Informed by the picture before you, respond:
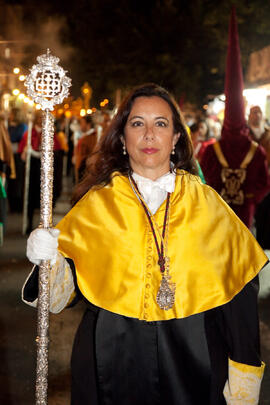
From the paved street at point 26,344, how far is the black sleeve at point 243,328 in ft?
6.03

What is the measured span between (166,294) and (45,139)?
0.81 metres

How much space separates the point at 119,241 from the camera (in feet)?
7.83

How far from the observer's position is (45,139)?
6.48ft

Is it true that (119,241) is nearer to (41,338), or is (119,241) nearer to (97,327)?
(97,327)

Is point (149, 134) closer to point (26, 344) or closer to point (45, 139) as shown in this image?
point (45, 139)

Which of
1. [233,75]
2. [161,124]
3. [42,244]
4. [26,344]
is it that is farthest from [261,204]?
[42,244]

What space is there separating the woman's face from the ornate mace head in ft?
1.95

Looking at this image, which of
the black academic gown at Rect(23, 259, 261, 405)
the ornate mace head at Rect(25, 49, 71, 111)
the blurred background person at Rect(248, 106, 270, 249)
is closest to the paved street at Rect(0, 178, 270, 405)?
the blurred background person at Rect(248, 106, 270, 249)

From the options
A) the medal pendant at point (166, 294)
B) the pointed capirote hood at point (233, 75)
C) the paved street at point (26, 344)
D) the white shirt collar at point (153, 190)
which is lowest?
the paved street at point (26, 344)

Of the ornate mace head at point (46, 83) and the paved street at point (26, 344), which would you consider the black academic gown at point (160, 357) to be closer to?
the ornate mace head at point (46, 83)

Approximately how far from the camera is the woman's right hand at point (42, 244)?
2004mm

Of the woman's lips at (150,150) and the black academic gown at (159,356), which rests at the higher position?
the woman's lips at (150,150)

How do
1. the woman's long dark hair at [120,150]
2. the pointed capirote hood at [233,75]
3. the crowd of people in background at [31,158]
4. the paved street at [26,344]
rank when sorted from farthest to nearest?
the crowd of people in background at [31,158], the pointed capirote hood at [233,75], the paved street at [26,344], the woman's long dark hair at [120,150]

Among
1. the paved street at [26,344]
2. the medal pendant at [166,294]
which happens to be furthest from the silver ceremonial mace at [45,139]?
the paved street at [26,344]
